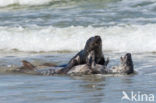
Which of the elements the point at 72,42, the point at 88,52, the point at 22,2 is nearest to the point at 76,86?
the point at 88,52

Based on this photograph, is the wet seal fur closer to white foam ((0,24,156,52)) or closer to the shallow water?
the shallow water

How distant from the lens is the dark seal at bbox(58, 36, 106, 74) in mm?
9703

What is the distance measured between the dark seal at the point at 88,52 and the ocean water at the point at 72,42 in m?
0.50

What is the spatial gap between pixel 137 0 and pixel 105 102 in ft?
37.7

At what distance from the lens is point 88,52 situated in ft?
32.4

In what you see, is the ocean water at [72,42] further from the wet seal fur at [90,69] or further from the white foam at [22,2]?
the wet seal fur at [90,69]

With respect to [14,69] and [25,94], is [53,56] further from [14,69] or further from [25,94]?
[25,94]

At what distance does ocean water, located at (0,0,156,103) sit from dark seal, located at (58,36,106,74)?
0.50 metres

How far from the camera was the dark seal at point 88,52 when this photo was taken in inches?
382

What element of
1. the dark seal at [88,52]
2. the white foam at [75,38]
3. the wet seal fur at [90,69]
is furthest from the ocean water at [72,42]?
the dark seal at [88,52]

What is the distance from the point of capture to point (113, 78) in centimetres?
891

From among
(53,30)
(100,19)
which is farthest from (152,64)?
(100,19)

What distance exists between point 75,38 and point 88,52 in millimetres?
3823

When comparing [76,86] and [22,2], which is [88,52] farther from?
[22,2]
